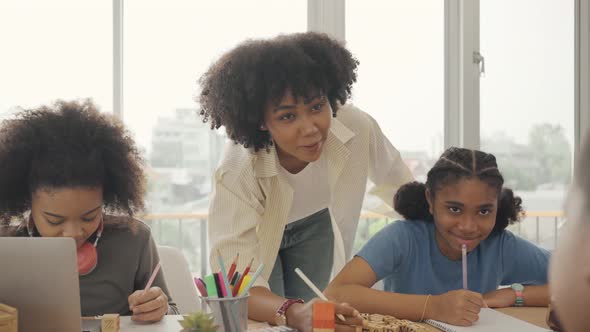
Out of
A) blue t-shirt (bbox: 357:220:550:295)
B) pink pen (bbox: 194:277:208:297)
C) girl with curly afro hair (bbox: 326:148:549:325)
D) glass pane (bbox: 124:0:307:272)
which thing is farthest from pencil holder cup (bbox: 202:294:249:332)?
glass pane (bbox: 124:0:307:272)

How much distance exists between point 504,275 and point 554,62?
2.04 metres

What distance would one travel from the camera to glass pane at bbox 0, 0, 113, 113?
3.21 metres

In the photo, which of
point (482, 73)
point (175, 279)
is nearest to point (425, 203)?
point (175, 279)

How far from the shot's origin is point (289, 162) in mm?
1964

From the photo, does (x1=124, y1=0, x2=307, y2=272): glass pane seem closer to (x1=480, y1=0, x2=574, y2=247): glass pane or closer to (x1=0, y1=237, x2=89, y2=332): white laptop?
(x1=480, y1=0, x2=574, y2=247): glass pane

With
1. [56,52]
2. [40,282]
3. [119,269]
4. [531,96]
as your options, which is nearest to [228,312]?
[40,282]

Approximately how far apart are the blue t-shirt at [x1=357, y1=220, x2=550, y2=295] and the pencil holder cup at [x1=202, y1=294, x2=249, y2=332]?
2.02ft

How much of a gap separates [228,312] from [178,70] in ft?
7.46

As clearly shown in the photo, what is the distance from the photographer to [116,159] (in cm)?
177

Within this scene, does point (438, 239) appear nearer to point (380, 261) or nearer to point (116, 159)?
point (380, 261)

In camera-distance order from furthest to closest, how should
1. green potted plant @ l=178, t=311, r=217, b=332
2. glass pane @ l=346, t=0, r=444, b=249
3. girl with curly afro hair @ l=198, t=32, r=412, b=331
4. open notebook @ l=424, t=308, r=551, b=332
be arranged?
glass pane @ l=346, t=0, r=444, b=249, girl with curly afro hair @ l=198, t=32, r=412, b=331, open notebook @ l=424, t=308, r=551, b=332, green potted plant @ l=178, t=311, r=217, b=332

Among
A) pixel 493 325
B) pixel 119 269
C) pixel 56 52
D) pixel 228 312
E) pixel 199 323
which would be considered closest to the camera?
pixel 199 323

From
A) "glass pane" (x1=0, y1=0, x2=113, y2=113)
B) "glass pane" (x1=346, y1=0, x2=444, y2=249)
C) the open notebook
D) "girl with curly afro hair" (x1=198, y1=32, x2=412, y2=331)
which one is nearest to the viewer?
the open notebook

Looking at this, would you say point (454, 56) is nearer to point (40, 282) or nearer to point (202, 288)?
point (202, 288)
